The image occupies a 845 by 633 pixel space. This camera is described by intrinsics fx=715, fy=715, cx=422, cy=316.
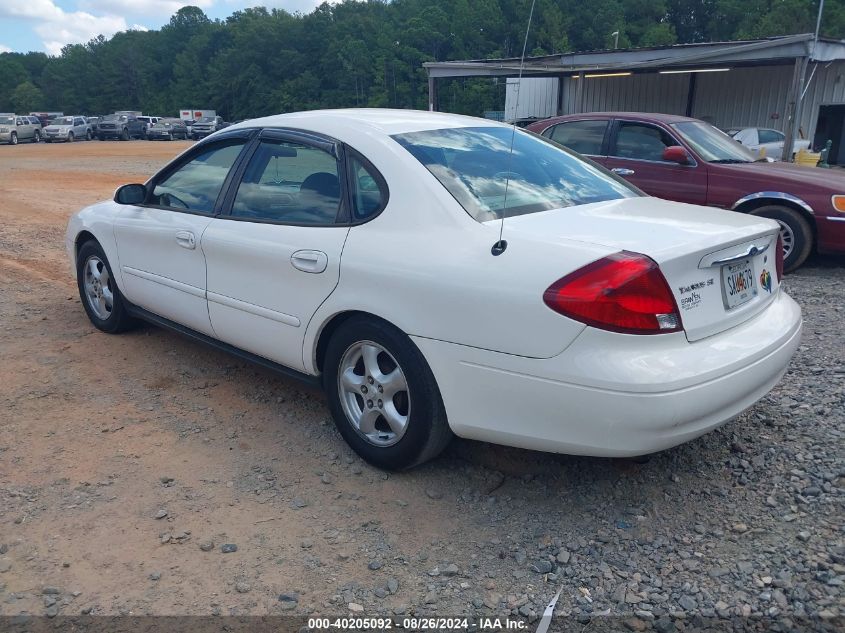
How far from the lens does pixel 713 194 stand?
24.8ft

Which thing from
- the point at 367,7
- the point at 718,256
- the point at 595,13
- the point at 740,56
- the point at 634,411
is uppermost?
the point at 367,7

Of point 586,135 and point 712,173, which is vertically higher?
point 586,135

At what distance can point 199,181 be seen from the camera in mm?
4320

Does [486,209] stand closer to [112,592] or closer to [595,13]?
[112,592]

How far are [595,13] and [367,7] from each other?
6539 cm

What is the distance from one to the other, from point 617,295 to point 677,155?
571cm

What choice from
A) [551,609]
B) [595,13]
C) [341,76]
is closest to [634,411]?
[551,609]

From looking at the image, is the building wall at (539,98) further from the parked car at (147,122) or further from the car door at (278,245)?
the parked car at (147,122)

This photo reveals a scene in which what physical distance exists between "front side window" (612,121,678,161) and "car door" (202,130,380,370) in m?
5.38

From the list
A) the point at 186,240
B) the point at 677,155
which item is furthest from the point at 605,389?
the point at 677,155

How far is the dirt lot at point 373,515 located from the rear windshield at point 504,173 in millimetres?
1229

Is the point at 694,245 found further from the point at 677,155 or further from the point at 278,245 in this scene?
the point at 677,155

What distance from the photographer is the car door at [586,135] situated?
27.5ft

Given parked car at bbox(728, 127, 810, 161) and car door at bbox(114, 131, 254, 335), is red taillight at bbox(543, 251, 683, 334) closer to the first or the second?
car door at bbox(114, 131, 254, 335)
